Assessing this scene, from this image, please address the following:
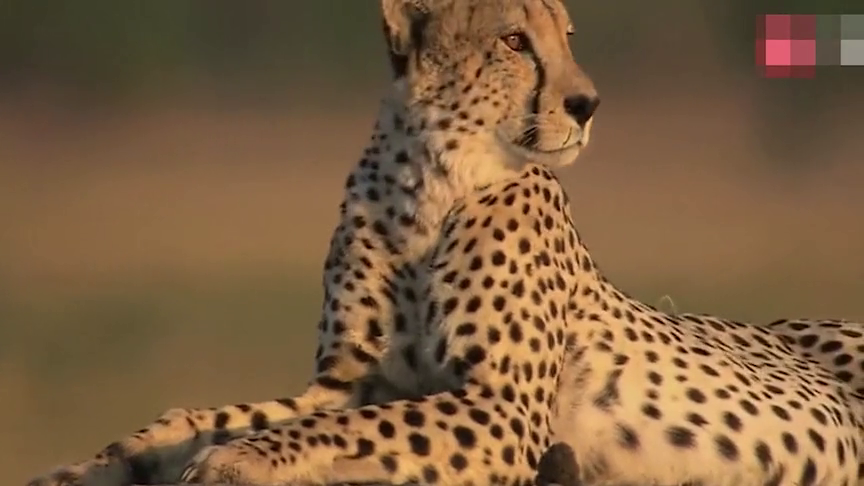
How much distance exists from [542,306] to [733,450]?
0.32 metres

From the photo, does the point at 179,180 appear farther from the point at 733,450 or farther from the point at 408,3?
the point at 733,450

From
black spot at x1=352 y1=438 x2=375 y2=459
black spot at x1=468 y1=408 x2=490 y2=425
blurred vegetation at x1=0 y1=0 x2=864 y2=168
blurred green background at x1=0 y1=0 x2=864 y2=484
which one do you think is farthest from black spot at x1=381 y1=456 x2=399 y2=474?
blurred vegetation at x1=0 y1=0 x2=864 y2=168

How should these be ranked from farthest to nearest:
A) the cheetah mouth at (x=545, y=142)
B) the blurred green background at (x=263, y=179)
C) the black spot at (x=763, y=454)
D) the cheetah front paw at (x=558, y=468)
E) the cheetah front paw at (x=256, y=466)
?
1. the blurred green background at (x=263, y=179)
2. the black spot at (x=763, y=454)
3. the cheetah mouth at (x=545, y=142)
4. the cheetah front paw at (x=558, y=468)
5. the cheetah front paw at (x=256, y=466)

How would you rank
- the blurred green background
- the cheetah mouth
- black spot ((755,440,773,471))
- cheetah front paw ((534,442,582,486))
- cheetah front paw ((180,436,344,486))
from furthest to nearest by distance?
the blurred green background, black spot ((755,440,773,471)), the cheetah mouth, cheetah front paw ((534,442,582,486)), cheetah front paw ((180,436,344,486))

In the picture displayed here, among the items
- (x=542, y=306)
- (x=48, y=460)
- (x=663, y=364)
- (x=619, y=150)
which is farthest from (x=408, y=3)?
(x=48, y=460)

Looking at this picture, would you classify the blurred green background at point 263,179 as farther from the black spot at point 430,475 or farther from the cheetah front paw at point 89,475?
the black spot at point 430,475

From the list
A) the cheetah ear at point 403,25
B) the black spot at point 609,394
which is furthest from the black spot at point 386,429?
the cheetah ear at point 403,25

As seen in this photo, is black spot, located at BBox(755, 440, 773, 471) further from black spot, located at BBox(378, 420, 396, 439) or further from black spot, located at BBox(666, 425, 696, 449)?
black spot, located at BBox(378, 420, 396, 439)

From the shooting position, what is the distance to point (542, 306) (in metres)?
2.02

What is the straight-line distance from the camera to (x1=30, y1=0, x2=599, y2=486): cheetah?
199cm

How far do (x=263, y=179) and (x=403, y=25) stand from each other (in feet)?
3.37

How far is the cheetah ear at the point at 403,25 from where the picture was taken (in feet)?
6.76

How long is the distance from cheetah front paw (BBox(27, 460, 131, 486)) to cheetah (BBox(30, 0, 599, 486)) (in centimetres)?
4

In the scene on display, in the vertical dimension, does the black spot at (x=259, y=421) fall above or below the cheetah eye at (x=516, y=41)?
below
